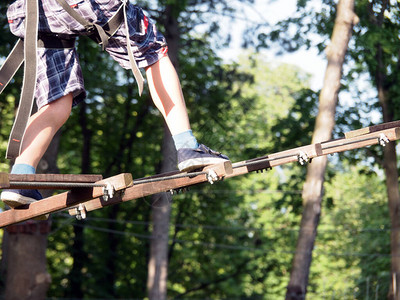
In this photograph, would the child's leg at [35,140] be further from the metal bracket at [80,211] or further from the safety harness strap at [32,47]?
the metal bracket at [80,211]

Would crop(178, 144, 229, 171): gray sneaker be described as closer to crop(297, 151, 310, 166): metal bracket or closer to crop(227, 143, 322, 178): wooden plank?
crop(227, 143, 322, 178): wooden plank

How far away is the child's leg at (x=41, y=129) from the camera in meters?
3.10

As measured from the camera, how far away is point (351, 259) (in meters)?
24.9

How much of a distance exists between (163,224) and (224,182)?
782 centimetres

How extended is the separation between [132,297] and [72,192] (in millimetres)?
18409

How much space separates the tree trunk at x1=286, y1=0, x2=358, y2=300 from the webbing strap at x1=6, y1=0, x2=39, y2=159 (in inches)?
240

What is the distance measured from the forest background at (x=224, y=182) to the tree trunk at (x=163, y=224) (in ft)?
0.17

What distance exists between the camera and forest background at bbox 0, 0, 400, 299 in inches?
519

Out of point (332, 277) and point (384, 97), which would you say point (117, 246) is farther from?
point (384, 97)

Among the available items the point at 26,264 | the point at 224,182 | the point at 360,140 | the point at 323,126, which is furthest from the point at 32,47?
the point at 224,182

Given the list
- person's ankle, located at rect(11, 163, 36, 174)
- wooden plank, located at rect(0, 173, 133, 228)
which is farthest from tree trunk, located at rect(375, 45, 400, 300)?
person's ankle, located at rect(11, 163, 36, 174)

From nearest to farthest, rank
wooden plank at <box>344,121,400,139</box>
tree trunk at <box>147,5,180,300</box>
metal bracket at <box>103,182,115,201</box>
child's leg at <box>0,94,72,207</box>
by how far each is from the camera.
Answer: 1. metal bracket at <box>103,182,115,201</box>
2. child's leg at <box>0,94,72,207</box>
3. wooden plank at <box>344,121,400,139</box>
4. tree trunk at <box>147,5,180,300</box>

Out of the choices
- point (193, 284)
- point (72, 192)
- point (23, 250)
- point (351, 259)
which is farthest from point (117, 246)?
point (72, 192)

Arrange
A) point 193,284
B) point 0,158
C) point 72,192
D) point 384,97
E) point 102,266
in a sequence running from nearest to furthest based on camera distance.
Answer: point 72,192 < point 384,97 < point 0,158 < point 102,266 < point 193,284
